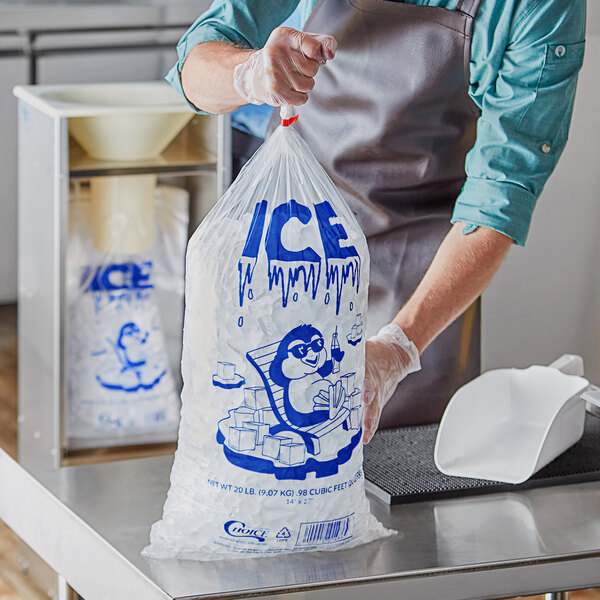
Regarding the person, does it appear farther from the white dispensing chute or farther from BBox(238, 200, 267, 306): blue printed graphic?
the white dispensing chute

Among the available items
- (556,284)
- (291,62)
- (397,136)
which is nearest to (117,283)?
(556,284)

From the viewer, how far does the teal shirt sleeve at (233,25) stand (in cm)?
115

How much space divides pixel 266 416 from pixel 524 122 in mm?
495

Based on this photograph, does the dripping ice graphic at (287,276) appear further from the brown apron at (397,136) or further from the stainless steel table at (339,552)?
the brown apron at (397,136)

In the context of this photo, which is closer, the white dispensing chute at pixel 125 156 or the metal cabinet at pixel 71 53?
the white dispensing chute at pixel 125 156

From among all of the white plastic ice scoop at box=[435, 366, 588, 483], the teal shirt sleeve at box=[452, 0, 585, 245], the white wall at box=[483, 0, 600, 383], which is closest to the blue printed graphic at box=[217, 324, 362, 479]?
the white plastic ice scoop at box=[435, 366, 588, 483]

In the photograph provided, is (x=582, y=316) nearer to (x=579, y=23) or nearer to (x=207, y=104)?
(x=579, y=23)

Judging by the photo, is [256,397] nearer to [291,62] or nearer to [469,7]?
[291,62]

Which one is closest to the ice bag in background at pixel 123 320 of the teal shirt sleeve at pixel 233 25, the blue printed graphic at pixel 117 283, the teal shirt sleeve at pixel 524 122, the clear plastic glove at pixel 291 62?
the blue printed graphic at pixel 117 283

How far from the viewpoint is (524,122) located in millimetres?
1142

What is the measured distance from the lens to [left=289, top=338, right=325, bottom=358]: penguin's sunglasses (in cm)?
78

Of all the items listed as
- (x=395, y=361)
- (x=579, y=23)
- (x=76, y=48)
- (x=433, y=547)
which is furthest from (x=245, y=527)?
(x=76, y=48)

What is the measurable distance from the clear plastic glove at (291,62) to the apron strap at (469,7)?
16.3 inches

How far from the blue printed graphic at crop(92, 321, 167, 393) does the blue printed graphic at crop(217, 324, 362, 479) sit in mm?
1451
